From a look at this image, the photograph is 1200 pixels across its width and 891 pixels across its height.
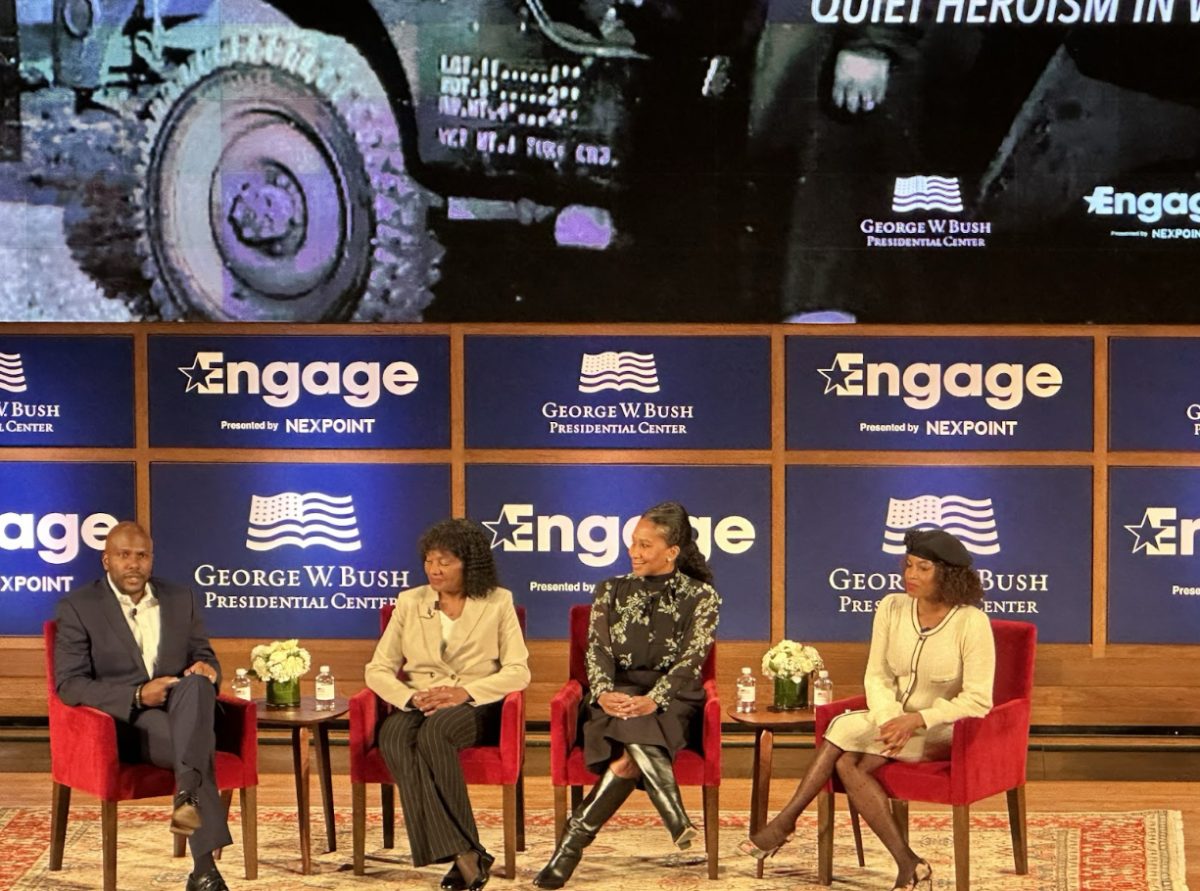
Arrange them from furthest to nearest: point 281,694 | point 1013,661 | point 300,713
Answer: point 281,694
point 300,713
point 1013,661

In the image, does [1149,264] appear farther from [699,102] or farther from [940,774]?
[940,774]

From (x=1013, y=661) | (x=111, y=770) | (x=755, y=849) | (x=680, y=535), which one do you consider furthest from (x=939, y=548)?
(x=111, y=770)

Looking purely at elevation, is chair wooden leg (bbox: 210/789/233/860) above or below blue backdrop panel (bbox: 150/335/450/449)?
below

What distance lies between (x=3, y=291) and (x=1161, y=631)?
5.20 meters

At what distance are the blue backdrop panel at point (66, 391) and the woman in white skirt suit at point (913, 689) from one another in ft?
12.2

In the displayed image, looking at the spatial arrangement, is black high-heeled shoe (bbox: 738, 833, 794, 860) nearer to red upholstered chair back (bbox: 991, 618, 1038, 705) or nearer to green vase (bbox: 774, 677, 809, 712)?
green vase (bbox: 774, 677, 809, 712)

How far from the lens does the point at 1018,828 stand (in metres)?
6.02

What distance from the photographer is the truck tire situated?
765 centimetres

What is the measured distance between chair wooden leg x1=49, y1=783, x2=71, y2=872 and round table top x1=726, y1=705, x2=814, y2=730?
7.51ft

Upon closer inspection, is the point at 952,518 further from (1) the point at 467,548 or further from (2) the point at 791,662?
(1) the point at 467,548

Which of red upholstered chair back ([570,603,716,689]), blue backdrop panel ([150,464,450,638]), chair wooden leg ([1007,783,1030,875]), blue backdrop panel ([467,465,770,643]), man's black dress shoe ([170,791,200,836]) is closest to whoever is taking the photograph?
man's black dress shoe ([170,791,200,836])

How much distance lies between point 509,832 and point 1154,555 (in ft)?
10.9

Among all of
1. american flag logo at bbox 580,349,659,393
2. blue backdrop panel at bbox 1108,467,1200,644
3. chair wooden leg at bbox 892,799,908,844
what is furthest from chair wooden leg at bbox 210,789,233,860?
blue backdrop panel at bbox 1108,467,1200,644

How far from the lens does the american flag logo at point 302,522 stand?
8.03 metres
